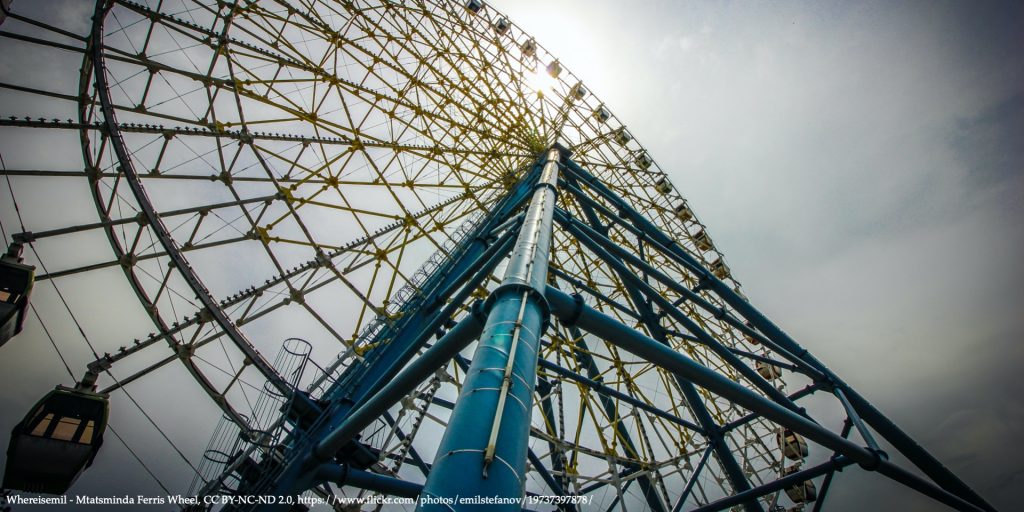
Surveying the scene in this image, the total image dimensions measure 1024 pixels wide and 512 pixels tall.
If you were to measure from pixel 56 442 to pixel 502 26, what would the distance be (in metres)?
17.5

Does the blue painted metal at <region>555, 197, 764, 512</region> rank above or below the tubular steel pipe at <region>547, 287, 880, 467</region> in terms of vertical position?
above

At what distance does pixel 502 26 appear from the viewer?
55.8 feet

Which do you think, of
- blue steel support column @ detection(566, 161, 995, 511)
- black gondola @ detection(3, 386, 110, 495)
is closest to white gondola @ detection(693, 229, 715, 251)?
blue steel support column @ detection(566, 161, 995, 511)

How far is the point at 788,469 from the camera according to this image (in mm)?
13758

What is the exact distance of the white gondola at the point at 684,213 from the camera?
20625mm

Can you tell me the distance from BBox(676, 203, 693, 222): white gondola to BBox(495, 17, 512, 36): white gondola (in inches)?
458

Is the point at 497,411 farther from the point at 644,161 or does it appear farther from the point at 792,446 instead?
the point at 644,161

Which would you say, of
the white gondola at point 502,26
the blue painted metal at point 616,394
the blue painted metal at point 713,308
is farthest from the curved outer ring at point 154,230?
the white gondola at point 502,26

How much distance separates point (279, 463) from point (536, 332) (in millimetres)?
5727

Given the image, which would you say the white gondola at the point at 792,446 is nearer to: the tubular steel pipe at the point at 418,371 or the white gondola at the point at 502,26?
the tubular steel pipe at the point at 418,371

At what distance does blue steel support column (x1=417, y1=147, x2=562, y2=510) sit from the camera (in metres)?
2.16

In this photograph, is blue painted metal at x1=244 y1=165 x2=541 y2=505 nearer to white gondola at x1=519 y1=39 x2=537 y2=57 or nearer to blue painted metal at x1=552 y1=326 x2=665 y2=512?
blue painted metal at x1=552 y1=326 x2=665 y2=512

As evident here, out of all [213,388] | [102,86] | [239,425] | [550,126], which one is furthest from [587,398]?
[102,86]

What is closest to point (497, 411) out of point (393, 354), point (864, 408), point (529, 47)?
point (393, 354)
